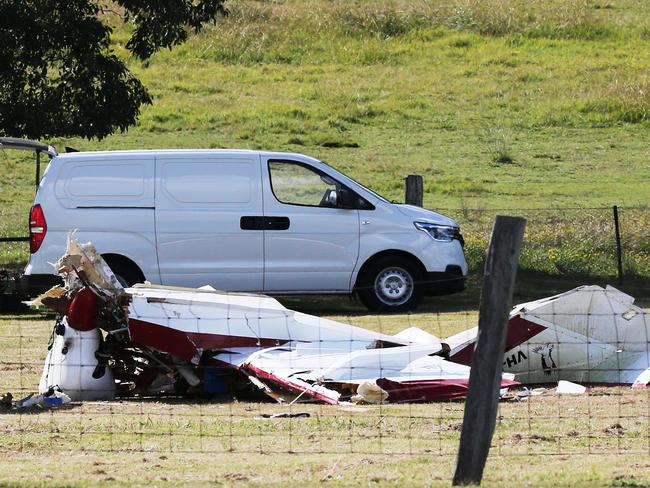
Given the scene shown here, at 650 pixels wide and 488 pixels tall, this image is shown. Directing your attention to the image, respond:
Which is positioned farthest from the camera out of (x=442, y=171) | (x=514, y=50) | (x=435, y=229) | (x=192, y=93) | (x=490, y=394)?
(x=514, y=50)

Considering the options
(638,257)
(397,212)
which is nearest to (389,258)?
(397,212)

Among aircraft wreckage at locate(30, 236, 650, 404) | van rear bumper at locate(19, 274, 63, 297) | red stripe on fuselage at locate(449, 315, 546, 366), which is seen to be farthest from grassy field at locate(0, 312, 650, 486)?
van rear bumper at locate(19, 274, 63, 297)

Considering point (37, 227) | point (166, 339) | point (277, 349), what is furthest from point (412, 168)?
point (166, 339)

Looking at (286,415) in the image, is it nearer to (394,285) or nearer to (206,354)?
(206,354)

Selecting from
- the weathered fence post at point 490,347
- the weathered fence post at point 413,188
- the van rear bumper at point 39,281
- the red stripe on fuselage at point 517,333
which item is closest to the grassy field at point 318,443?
the weathered fence post at point 490,347

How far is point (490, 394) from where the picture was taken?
759cm

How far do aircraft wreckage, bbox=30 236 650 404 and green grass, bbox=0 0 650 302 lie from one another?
7.76 metres

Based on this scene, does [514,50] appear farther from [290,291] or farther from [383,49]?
[290,291]

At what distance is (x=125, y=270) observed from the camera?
17438mm

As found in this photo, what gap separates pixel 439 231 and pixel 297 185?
1.92 meters

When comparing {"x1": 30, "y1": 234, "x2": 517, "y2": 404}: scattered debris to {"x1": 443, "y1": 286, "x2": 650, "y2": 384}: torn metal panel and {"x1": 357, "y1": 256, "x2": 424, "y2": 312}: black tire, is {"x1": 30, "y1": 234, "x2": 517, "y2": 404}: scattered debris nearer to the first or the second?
{"x1": 443, "y1": 286, "x2": 650, "y2": 384}: torn metal panel

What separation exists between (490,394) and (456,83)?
30318 mm

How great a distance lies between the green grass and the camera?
25.1m

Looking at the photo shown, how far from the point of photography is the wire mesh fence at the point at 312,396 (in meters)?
9.53
